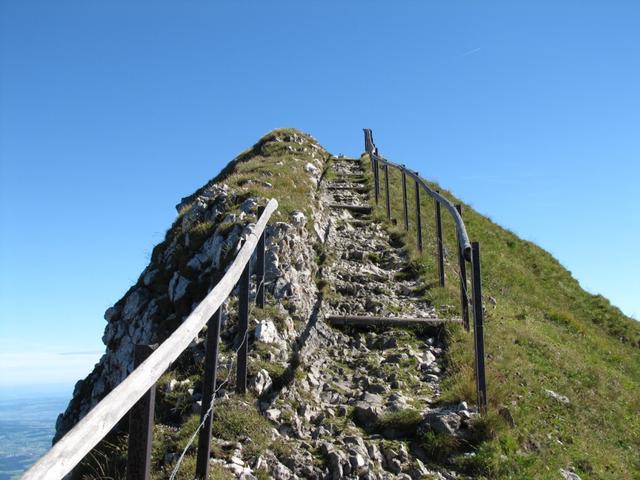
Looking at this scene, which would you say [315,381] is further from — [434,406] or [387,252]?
[387,252]

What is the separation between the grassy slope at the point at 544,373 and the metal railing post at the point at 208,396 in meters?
2.72

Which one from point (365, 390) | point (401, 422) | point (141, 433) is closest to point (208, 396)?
point (141, 433)

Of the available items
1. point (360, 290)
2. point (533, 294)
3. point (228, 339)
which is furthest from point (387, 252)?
point (228, 339)

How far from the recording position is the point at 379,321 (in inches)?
354

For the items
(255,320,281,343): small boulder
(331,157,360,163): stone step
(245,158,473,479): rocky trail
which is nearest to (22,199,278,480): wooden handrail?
(245,158,473,479): rocky trail

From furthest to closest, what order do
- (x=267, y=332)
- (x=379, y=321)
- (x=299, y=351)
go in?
(x=379, y=321) < (x=299, y=351) < (x=267, y=332)

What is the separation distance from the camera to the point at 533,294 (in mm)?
14773

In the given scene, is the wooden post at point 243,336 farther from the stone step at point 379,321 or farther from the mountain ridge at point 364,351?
the stone step at point 379,321

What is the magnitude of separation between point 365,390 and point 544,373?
10.6 ft

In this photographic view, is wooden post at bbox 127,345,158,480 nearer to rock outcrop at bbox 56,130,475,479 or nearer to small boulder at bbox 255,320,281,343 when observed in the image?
rock outcrop at bbox 56,130,475,479

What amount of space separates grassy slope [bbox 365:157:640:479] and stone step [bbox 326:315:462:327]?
0.45 metres

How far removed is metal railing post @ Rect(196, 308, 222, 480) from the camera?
16.0 ft

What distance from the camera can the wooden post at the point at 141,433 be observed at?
3297mm

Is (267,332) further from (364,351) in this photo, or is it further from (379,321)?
(379,321)
